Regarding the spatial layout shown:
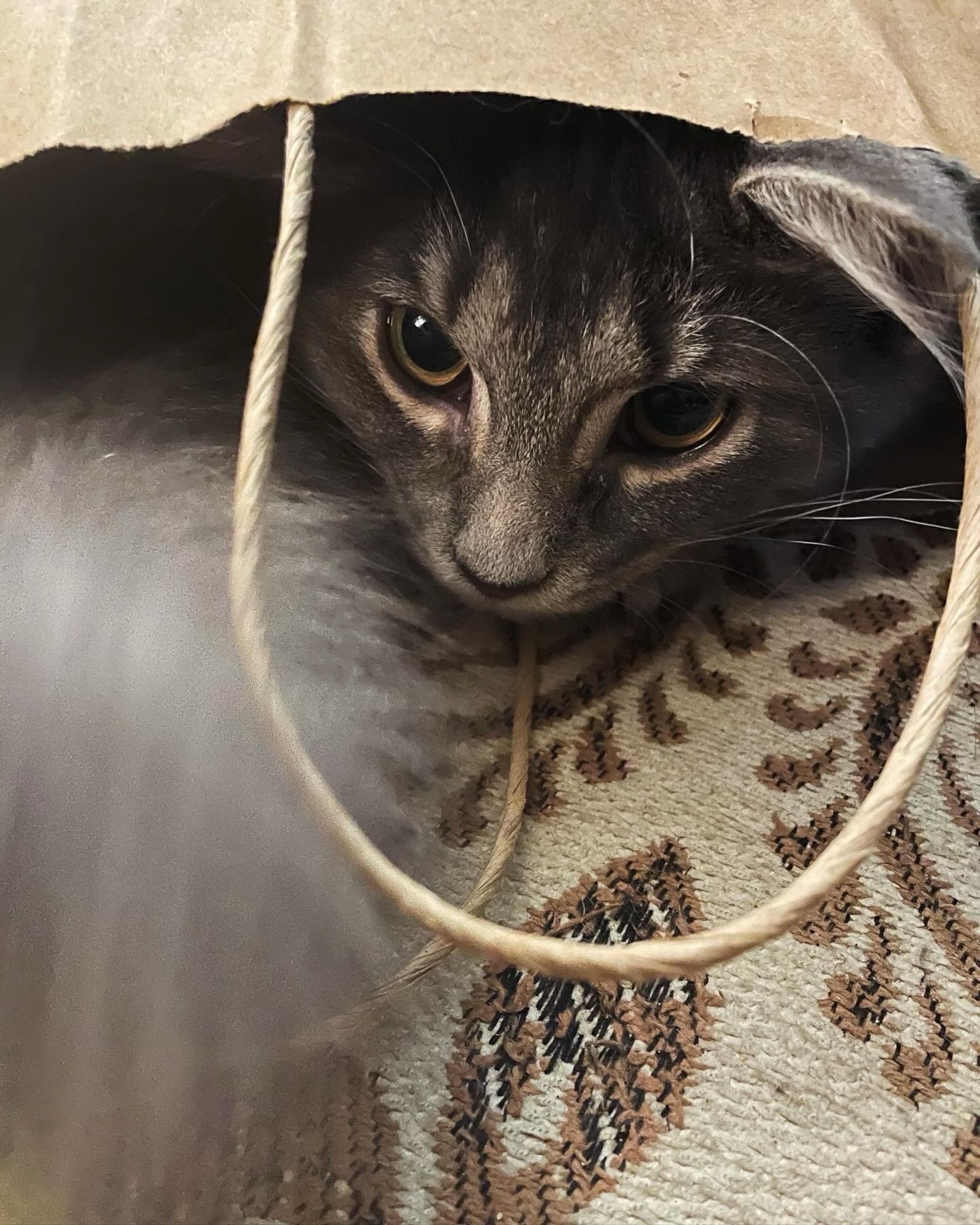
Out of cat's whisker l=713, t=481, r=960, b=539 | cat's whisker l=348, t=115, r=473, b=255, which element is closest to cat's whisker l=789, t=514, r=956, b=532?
cat's whisker l=713, t=481, r=960, b=539

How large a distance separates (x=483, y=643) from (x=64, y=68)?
0.53 m

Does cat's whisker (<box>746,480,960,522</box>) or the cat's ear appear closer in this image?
the cat's ear

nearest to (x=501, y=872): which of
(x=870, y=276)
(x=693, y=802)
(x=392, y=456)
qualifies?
Answer: (x=693, y=802)

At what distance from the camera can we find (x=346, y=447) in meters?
0.91

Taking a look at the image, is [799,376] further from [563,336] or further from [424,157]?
[424,157]

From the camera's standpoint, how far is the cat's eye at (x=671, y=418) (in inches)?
31.0

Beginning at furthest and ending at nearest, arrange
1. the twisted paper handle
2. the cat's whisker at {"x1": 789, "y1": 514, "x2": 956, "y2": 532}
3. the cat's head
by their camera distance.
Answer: the cat's whisker at {"x1": 789, "y1": 514, "x2": 956, "y2": 532} < the cat's head < the twisted paper handle

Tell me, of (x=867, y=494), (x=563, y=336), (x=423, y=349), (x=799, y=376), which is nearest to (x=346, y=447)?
(x=423, y=349)

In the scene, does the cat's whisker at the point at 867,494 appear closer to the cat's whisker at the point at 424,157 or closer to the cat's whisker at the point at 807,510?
the cat's whisker at the point at 807,510

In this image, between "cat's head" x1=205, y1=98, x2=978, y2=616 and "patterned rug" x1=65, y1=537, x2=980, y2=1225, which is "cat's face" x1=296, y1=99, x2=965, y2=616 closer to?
"cat's head" x1=205, y1=98, x2=978, y2=616

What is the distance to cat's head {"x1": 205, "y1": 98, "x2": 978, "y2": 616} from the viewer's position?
2.44 feet

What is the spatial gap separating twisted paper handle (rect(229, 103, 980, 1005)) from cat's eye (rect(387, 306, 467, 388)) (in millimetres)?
272

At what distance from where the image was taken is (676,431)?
816 mm

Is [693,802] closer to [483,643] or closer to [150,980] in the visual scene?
[483,643]
